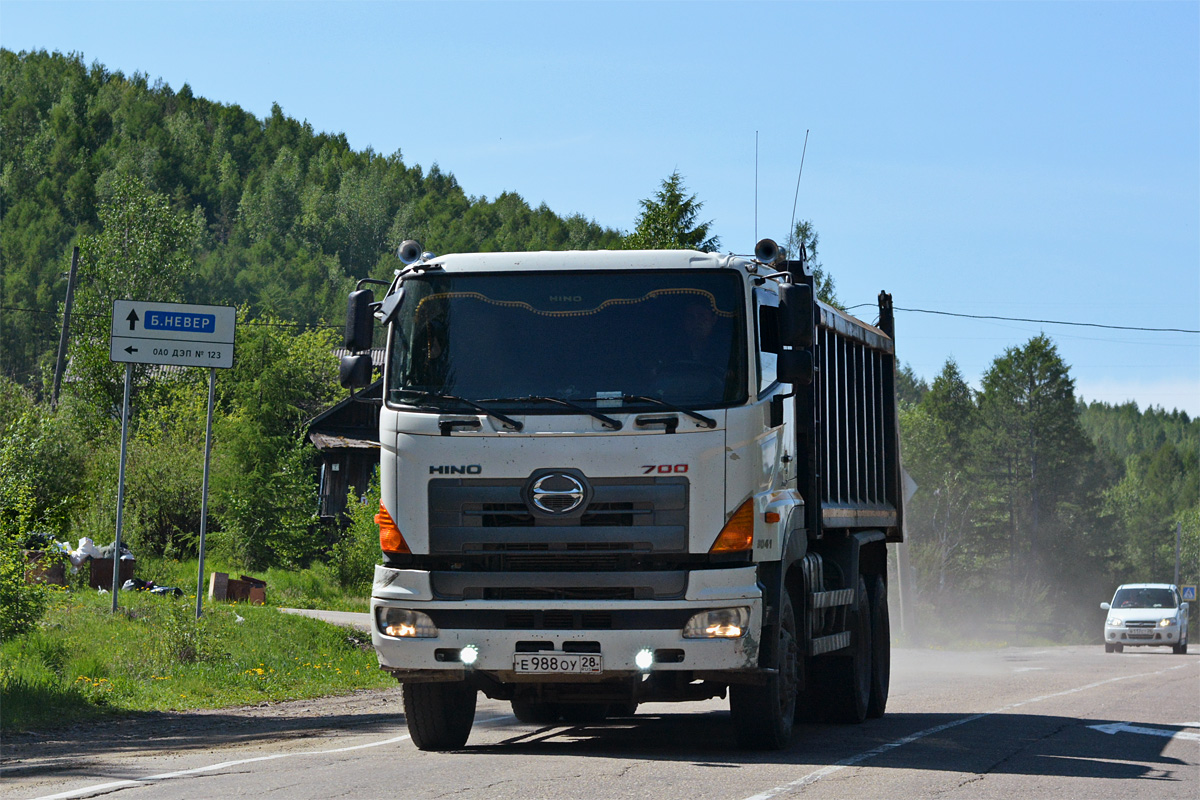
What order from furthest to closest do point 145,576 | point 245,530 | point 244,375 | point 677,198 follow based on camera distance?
1. point 244,375
2. point 677,198
3. point 245,530
4. point 145,576

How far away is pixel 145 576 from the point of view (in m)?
30.1

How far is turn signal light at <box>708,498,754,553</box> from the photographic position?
28.9 feet

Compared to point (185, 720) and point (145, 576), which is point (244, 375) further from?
point (185, 720)

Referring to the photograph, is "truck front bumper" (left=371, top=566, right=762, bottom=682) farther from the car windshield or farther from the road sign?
the car windshield

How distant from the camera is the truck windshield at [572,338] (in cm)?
902

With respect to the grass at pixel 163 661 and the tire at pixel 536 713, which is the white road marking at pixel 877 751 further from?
the grass at pixel 163 661

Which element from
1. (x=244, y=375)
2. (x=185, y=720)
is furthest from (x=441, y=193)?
(x=185, y=720)

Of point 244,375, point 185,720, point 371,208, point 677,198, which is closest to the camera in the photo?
point 185,720

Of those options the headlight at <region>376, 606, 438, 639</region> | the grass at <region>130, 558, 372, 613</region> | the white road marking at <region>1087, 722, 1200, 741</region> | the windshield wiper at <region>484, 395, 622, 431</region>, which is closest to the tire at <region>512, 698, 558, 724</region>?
the headlight at <region>376, 606, 438, 639</region>

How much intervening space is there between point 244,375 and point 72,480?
45.2ft

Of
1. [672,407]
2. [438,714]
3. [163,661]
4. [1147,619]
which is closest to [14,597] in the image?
[163,661]

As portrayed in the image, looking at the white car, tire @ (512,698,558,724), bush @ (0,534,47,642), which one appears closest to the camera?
tire @ (512,698,558,724)

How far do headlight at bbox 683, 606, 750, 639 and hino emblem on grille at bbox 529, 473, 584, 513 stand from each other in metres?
1.02

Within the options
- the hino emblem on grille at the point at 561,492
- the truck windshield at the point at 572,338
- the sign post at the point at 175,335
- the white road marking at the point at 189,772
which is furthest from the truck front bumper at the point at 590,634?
the sign post at the point at 175,335
